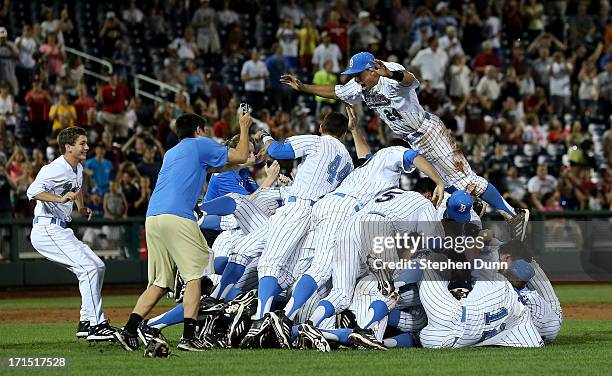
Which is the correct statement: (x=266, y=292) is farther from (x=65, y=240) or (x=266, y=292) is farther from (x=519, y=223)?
(x=519, y=223)

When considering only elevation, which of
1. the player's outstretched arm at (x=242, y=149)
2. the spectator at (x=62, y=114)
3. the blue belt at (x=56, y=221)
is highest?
the player's outstretched arm at (x=242, y=149)

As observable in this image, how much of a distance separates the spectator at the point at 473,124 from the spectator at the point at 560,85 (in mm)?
2352

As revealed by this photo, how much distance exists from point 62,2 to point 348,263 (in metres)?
15.4

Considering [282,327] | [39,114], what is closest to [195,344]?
[282,327]

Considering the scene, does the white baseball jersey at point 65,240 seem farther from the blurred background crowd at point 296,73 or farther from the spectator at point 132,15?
the spectator at point 132,15

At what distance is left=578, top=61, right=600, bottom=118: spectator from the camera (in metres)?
25.3

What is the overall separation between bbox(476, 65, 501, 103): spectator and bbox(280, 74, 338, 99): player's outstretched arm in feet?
41.4

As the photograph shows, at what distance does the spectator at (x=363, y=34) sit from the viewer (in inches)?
981

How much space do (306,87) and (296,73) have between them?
12.1m

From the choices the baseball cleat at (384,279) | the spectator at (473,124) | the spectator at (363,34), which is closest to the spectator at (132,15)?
the spectator at (363,34)

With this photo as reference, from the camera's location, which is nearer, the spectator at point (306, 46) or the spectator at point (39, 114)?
the spectator at point (39, 114)

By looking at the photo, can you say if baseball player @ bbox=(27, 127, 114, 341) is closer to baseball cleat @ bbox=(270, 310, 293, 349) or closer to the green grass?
the green grass

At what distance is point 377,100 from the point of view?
39.5 ft

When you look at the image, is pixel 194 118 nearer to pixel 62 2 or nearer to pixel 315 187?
pixel 315 187
